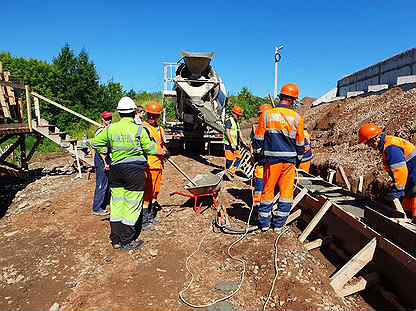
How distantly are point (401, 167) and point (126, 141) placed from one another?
11.2 feet

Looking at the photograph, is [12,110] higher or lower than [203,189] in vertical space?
higher

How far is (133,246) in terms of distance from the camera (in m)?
4.75

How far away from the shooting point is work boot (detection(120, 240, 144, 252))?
4.72 metres

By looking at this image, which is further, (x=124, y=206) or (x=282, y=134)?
(x=124, y=206)

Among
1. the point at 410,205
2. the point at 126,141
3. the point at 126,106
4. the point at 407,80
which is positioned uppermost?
the point at 407,80

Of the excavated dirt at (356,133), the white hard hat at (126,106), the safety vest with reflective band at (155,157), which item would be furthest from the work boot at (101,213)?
the excavated dirt at (356,133)

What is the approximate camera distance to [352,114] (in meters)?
10.6

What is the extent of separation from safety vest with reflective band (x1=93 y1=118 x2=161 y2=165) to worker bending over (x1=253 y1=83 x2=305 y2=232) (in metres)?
1.53

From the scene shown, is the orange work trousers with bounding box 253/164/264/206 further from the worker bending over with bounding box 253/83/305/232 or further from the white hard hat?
the white hard hat

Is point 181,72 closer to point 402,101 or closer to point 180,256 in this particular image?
point 402,101

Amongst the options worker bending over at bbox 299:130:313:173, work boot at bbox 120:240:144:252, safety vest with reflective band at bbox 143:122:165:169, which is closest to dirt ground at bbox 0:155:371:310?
work boot at bbox 120:240:144:252

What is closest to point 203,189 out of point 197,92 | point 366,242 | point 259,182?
point 259,182

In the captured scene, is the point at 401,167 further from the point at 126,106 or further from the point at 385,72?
the point at 385,72

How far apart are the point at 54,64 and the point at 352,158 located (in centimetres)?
2469
